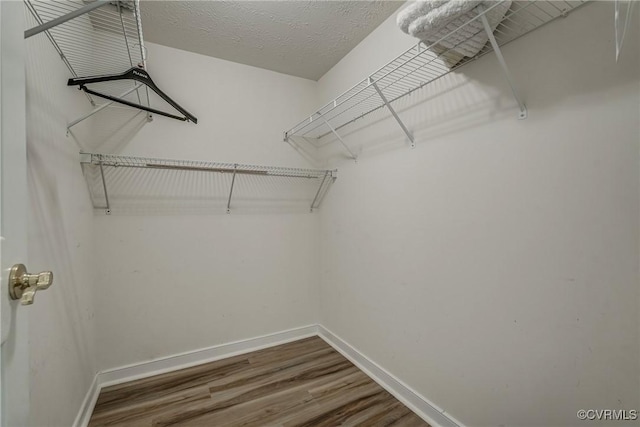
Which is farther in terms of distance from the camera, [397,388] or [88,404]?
[397,388]

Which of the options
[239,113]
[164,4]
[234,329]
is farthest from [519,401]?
[164,4]

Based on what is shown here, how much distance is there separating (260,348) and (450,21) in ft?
7.66

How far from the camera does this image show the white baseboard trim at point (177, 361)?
4.87ft

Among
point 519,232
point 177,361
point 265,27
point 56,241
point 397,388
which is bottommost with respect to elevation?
point 397,388

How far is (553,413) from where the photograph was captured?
0.96 m

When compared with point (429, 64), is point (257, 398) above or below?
below

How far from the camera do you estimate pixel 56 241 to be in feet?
3.64

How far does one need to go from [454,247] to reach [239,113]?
180cm

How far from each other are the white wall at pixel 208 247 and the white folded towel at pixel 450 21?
4.66ft

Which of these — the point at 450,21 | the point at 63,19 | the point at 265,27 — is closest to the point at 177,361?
the point at 63,19

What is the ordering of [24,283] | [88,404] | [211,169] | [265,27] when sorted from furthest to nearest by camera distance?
[211,169] < [265,27] < [88,404] < [24,283]

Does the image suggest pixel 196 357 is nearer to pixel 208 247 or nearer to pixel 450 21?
pixel 208 247

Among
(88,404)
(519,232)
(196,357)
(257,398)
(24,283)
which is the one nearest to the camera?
(24,283)

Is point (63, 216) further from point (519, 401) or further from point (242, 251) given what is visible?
point (519, 401)
